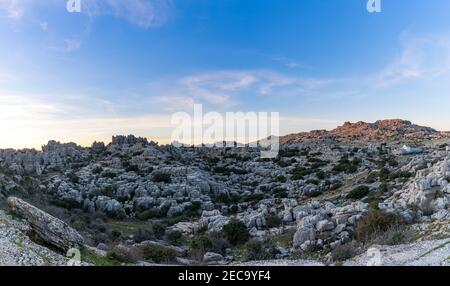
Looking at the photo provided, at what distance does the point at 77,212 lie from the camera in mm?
26938

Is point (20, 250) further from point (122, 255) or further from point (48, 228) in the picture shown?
point (122, 255)

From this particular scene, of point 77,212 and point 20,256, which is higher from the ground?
point 20,256

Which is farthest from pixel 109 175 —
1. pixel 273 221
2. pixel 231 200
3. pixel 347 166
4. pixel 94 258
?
pixel 94 258

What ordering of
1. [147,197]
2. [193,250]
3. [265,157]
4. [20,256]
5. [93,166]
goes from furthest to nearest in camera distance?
1. [265,157]
2. [93,166]
3. [147,197]
4. [193,250]
5. [20,256]

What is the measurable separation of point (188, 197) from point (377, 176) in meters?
14.8

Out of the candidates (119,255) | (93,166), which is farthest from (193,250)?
(93,166)

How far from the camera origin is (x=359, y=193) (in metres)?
25.2

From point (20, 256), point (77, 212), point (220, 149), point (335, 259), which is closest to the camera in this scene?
point (20, 256)

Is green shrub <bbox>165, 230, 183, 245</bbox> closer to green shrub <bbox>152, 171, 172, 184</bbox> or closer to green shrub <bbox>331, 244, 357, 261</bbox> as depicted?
green shrub <bbox>331, 244, 357, 261</bbox>

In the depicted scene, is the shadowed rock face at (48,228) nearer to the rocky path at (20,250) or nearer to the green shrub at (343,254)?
the rocky path at (20,250)

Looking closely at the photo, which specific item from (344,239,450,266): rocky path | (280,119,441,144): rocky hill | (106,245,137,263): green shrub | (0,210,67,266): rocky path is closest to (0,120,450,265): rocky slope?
(106,245,137,263): green shrub

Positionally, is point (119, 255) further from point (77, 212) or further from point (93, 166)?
point (93, 166)

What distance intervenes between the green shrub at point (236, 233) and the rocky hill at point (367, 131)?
57.4m

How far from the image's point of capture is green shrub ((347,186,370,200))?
2490cm
